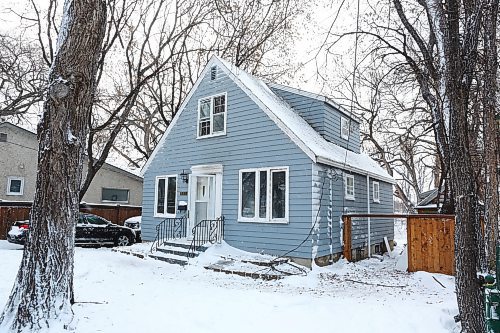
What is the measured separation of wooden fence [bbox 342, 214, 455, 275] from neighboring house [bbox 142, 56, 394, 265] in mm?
2267

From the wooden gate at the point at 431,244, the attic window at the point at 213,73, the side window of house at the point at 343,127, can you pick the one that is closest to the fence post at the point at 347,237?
the wooden gate at the point at 431,244

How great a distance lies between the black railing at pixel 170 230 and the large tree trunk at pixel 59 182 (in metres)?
8.46

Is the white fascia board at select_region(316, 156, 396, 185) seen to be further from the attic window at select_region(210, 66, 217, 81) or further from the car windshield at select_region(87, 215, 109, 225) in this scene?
the car windshield at select_region(87, 215, 109, 225)

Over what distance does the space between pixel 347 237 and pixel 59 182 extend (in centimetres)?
963

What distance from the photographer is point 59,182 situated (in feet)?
16.0

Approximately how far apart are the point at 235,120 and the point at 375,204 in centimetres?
698

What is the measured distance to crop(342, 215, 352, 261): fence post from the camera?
12.5m

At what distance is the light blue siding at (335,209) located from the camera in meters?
11.1

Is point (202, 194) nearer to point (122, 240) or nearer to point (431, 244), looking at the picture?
point (122, 240)

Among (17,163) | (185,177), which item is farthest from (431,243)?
(17,163)

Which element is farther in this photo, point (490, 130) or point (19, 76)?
point (19, 76)

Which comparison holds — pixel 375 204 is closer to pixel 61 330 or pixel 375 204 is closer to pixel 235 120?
pixel 235 120

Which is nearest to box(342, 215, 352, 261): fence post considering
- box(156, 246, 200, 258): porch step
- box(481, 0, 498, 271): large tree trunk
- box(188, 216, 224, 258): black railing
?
box(188, 216, 224, 258): black railing

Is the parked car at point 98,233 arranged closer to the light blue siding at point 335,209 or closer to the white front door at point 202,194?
the white front door at point 202,194
